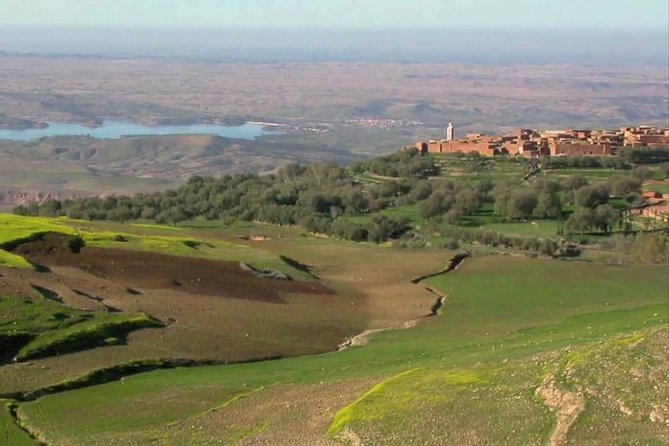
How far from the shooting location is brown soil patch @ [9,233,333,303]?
36.2m

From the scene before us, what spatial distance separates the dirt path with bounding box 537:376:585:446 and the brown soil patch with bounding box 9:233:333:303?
653 inches

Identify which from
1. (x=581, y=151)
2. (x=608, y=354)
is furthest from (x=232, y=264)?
(x=581, y=151)

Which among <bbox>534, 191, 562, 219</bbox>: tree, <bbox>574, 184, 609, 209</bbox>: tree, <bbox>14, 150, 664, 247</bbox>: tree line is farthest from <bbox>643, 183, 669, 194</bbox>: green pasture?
<bbox>534, 191, 562, 219</bbox>: tree

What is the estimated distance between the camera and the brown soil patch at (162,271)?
1426 inches

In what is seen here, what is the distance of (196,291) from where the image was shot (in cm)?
3581

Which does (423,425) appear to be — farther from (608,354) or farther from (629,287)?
(629,287)

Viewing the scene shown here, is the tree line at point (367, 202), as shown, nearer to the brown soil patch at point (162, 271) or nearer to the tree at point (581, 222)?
the tree at point (581, 222)

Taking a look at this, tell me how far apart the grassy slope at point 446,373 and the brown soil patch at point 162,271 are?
5.77 metres

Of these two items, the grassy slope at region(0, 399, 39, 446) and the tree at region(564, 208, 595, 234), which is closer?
the grassy slope at region(0, 399, 39, 446)

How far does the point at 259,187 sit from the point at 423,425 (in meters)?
68.7

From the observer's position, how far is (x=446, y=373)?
78.1 feet

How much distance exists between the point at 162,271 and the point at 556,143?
65001 millimetres

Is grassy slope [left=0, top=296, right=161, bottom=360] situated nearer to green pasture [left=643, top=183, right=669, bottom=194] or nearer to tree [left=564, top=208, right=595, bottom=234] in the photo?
tree [left=564, top=208, right=595, bottom=234]

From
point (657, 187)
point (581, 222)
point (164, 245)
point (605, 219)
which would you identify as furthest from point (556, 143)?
point (164, 245)
